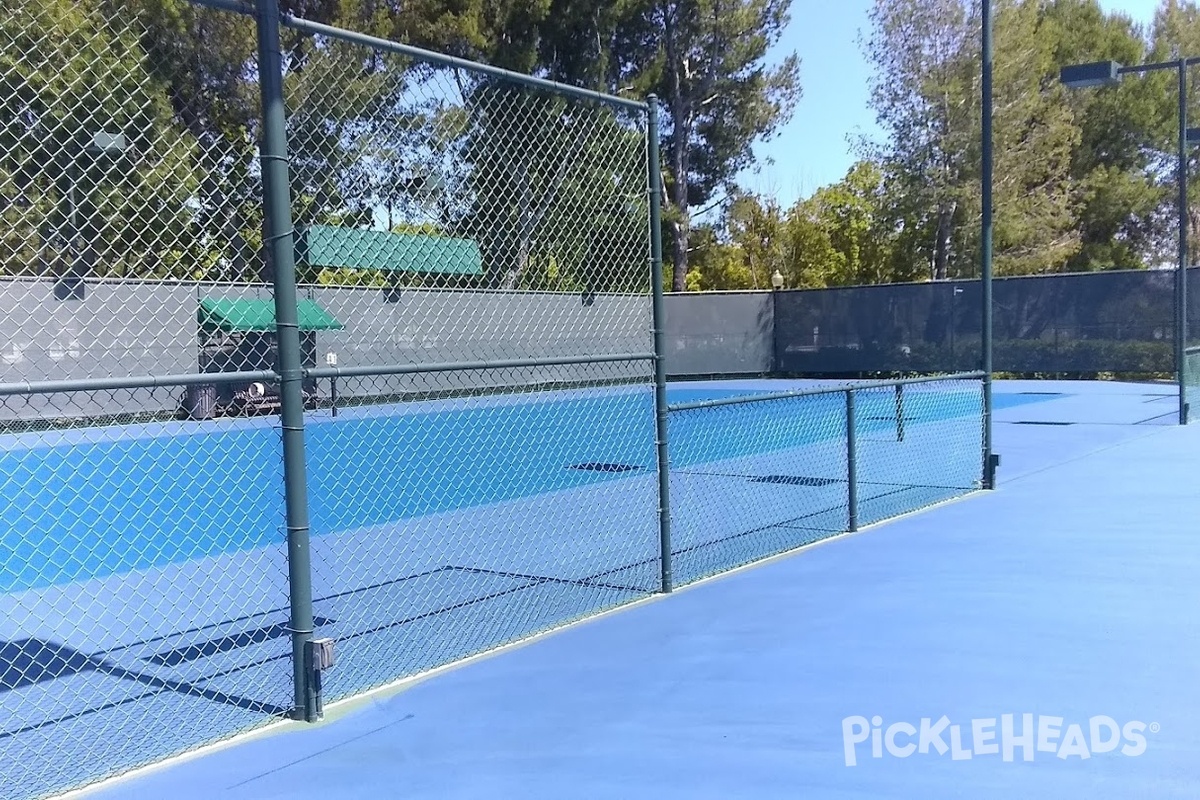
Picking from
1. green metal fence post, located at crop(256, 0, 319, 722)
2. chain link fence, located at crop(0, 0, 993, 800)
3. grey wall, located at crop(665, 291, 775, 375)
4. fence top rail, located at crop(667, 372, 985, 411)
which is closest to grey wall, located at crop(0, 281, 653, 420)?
chain link fence, located at crop(0, 0, 993, 800)

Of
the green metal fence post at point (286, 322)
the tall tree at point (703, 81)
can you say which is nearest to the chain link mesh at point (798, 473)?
the green metal fence post at point (286, 322)

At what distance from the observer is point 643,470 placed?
10.4m

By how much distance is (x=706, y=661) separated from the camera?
15.3 feet

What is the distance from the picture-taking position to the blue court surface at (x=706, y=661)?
11.5ft

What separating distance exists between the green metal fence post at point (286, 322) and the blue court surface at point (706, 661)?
0.44m

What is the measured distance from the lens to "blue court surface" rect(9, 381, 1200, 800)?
3508 millimetres

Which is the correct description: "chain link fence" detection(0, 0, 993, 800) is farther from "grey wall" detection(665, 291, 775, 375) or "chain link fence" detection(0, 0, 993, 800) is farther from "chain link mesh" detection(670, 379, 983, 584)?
"grey wall" detection(665, 291, 775, 375)

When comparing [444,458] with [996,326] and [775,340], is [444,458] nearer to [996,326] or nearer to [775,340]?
[996,326]

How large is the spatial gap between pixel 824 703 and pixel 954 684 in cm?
60

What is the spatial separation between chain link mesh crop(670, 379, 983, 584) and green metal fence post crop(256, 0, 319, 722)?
7.47 feet

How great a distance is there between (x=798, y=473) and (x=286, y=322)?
7199 mm

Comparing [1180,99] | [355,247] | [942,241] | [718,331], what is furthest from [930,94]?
[355,247]

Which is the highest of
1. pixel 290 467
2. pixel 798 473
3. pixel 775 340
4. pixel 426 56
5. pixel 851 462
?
pixel 426 56

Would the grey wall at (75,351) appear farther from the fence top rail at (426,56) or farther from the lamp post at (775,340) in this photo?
the lamp post at (775,340)
